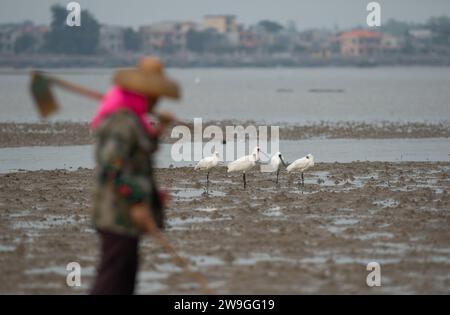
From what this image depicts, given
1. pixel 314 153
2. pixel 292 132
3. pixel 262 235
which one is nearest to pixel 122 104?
pixel 262 235

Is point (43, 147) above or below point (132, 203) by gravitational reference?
below

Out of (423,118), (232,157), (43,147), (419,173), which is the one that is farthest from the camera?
(423,118)

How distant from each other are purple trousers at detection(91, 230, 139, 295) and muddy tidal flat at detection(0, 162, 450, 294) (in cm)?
196

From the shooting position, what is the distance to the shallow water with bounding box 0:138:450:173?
2440cm

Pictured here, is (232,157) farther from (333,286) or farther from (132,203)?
(132,203)

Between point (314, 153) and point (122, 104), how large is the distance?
62.3 feet

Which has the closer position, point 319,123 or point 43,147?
point 43,147

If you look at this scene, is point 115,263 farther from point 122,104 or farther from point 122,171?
point 122,104

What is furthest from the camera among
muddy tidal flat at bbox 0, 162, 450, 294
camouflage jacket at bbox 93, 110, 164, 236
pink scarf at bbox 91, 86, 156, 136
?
muddy tidal flat at bbox 0, 162, 450, 294

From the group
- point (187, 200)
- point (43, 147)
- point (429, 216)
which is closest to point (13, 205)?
point (187, 200)

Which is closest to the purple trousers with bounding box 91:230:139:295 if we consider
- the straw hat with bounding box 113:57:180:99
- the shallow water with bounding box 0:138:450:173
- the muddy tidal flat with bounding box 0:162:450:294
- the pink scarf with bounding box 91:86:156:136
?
the pink scarf with bounding box 91:86:156:136

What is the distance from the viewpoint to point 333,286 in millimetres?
10578

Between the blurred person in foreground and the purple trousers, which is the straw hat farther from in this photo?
the purple trousers
